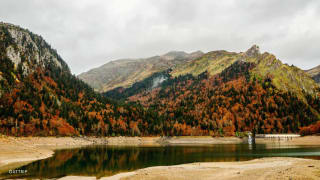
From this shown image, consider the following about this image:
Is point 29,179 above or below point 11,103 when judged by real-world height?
below

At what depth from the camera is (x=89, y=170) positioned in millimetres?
54906

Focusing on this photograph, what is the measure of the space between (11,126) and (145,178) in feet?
487

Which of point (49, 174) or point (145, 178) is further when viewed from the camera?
point (49, 174)

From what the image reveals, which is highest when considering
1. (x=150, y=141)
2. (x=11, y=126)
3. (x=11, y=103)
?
(x=11, y=103)

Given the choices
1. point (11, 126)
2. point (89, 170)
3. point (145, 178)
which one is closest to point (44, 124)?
point (11, 126)

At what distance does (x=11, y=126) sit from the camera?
16175 cm

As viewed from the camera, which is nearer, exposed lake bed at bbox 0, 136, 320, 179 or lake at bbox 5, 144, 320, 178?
lake at bbox 5, 144, 320, 178

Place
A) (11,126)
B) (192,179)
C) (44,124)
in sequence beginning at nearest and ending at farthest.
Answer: (192,179) → (11,126) → (44,124)

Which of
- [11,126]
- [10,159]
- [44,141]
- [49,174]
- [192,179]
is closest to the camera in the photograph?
[192,179]

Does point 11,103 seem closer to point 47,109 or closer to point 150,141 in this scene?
point 47,109

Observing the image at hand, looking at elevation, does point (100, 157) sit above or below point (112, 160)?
below

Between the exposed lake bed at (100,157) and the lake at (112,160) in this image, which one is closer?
the lake at (112,160)

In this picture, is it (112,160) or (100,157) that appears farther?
(100,157)

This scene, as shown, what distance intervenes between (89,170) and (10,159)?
980 inches
